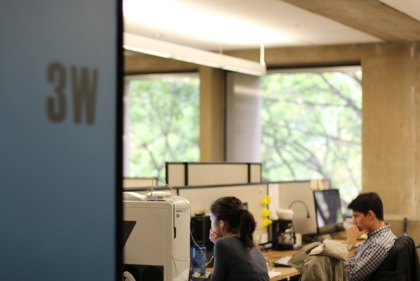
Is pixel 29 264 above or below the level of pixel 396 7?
below

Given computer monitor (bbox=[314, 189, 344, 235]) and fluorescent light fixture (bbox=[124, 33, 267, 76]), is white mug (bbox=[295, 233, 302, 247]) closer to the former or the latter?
computer monitor (bbox=[314, 189, 344, 235])

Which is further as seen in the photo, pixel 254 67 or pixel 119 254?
pixel 254 67

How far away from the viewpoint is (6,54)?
159 centimetres

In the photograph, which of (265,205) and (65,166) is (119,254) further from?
(265,205)

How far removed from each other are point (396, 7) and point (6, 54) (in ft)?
13.8

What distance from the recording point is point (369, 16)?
544 cm

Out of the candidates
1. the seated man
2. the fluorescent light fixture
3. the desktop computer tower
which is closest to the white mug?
the seated man

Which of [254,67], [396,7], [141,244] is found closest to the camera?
[141,244]

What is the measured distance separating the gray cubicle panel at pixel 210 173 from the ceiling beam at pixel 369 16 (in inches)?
55.0

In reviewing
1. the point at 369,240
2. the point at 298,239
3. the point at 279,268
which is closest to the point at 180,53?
the point at 298,239

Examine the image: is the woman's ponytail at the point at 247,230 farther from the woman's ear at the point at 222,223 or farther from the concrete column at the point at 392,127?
the concrete column at the point at 392,127

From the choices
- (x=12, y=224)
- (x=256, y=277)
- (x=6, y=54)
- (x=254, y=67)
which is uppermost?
(x=254, y=67)

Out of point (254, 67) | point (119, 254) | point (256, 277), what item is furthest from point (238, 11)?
point (119, 254)

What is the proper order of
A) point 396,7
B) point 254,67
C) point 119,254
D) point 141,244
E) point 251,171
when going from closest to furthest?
point 119,254, point 141,244, point 396,7, point 251,171, point 254,67
